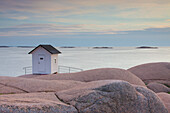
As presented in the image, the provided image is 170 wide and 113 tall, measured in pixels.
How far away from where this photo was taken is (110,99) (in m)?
7.27

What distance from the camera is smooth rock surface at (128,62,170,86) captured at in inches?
912

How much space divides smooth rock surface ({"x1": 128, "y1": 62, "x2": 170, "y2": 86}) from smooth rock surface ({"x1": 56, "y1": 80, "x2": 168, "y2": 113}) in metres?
15.6

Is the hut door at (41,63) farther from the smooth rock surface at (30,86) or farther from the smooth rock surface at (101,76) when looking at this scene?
the smooth rock surface at (30,86)

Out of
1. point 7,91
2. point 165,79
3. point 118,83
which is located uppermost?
point 118,83

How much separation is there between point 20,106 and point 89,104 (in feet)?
7.44

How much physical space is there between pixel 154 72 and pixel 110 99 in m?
18.3

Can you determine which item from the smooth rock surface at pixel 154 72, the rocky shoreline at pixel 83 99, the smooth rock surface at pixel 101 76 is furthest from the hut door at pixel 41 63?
the rocky shoreline at pixel 83 99

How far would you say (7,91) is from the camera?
10336mm

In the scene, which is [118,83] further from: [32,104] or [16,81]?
[16,81]

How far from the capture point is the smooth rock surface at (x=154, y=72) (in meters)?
23.2

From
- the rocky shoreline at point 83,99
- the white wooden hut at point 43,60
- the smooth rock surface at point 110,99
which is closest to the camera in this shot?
the rocky shoreline at point 83,99

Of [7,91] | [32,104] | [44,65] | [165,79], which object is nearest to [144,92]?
[32,104]

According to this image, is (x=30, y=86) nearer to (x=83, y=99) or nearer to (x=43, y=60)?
(x=83, y=99)

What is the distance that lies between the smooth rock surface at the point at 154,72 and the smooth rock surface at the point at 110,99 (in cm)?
1563
